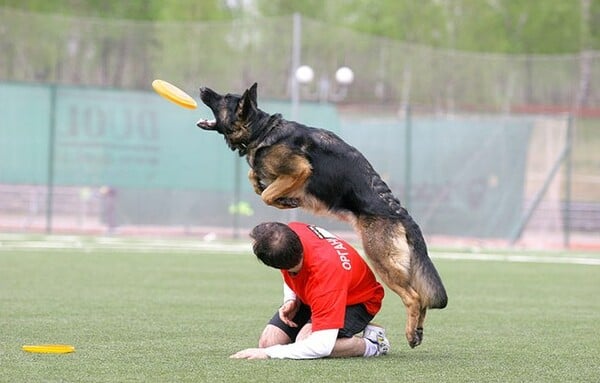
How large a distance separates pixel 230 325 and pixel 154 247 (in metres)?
10.9

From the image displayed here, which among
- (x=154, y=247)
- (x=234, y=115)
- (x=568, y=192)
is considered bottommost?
(x=154, y=247)

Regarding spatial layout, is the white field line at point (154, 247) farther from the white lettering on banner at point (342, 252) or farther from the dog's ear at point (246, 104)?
the white lettering on banner at point (342, 252)

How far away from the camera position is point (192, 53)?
80.2 ft

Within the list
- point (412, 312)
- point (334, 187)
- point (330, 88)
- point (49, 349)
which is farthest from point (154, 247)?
point (49, 349)

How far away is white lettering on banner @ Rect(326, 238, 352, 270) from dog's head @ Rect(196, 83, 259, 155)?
1306 millimetres

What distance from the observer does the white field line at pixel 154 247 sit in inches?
718

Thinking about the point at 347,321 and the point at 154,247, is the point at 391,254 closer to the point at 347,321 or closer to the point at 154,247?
the point at 347,321

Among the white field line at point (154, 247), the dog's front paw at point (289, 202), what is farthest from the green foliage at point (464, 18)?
the dog's front paw at point (289, 202)

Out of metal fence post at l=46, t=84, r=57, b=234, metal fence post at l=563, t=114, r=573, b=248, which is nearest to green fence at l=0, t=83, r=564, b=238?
metal fence post at l=46, t=84, r=57, b=234

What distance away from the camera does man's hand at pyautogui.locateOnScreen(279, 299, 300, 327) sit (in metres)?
7.20

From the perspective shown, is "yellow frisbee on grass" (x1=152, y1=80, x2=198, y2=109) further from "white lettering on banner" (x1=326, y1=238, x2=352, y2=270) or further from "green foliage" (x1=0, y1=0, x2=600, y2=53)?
"green foliage" (x1=0, y1=0, x2=600, y2=53)

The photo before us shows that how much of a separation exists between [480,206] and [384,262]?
672 inches

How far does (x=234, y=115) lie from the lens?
803 centimetres

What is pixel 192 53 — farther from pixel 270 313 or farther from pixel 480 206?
pixel 270 313
